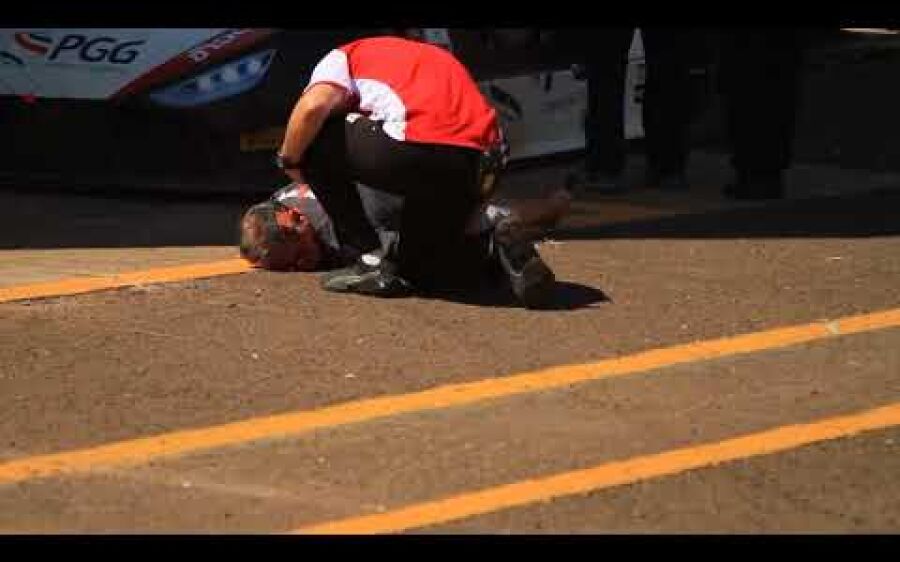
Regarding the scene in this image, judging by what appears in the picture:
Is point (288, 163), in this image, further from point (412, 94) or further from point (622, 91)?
point (622, 91)

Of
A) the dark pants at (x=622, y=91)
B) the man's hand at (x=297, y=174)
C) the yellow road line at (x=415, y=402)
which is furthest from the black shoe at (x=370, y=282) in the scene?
the dark pants at (x=622, y=91)

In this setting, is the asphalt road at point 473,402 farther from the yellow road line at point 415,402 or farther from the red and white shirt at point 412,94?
the red and white shirt at point 412,94

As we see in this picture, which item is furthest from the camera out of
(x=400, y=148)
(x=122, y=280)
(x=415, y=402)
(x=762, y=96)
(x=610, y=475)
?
(x=762, y=96)

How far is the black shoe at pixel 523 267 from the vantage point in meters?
7.38

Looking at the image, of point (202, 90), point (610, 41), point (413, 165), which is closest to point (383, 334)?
point (413, 165)

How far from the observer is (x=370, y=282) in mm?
7586

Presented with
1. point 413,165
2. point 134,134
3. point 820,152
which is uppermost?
point 413,165

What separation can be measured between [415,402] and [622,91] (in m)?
4.05

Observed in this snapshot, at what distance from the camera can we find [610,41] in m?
9.92

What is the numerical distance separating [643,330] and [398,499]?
2058mm

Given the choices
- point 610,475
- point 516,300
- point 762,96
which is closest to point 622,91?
point 762,96

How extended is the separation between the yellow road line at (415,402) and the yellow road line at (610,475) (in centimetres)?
→ 78
